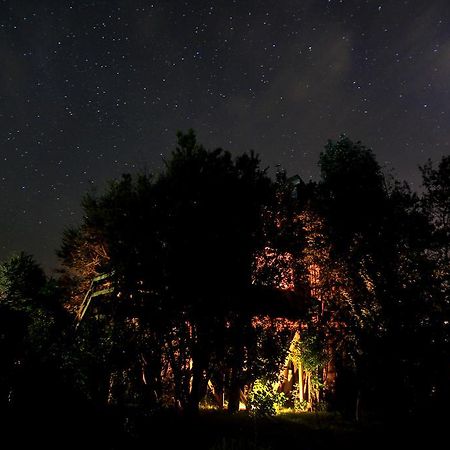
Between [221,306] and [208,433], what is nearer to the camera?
[221,306]

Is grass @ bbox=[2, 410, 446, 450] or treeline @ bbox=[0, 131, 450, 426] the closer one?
grass @ bbox=[2, 410, 446, 450]

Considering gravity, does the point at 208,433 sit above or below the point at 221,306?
below

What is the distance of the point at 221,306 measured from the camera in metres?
12.1

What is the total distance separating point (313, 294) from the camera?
21.3 meters

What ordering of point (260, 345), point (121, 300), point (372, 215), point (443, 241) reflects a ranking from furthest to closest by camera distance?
point (372, 215) → point (443, 241) → point (260, 345) → point (121, 300)

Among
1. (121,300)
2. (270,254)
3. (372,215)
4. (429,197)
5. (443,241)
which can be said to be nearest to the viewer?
(121,300)

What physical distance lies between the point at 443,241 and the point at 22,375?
16.7m

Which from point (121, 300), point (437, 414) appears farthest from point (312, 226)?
point (121, 300)

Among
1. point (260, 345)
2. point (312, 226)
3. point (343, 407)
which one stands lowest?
point (343, 407)

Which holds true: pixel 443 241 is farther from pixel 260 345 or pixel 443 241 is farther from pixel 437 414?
pixel 260 345

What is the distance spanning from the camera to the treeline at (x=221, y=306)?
38.7ft

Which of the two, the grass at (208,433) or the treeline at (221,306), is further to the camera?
the treeline at (221,306)

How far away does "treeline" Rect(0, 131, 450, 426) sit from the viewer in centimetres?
1180

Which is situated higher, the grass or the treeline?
the treeline
